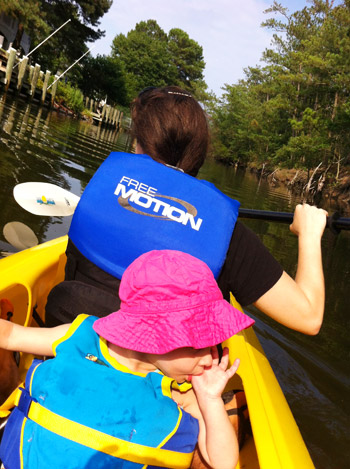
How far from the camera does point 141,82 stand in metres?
54.0

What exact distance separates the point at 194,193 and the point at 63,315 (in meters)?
0.60

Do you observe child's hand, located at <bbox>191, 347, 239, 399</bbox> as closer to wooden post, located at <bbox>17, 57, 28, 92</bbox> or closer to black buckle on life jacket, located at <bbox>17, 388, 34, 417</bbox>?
black buckle on life jacket, located at <bbox>17, 388, 34, 417</bbox>

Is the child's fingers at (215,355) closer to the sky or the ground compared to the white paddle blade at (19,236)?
closer to the sky

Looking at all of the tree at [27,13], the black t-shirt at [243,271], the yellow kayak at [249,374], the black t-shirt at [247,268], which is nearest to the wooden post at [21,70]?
the tree at [27,13]

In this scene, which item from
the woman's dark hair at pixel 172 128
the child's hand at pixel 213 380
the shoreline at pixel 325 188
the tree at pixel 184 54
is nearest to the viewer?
the child's hand at pixel 213 380

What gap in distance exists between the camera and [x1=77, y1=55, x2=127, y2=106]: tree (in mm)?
34469

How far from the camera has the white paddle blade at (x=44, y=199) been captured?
2.47 metres

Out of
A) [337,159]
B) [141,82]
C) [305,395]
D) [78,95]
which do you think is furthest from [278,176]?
[141,82]

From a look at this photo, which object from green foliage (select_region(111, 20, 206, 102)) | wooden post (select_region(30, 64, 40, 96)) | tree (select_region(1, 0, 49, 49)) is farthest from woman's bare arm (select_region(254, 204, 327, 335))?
green foliage (select_region(111, 20, 206, 102))

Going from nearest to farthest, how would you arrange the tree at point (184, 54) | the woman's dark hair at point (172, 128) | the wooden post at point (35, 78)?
the woman's dark hair at point (172, 128)
the wooden post at point (35, 78)
the tree at point (184, 54)

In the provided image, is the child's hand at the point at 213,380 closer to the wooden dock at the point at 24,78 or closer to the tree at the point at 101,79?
the wooden dock at the point at 24,78

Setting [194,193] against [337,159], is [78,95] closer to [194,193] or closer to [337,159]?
[337,159]

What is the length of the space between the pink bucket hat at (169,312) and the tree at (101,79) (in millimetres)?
35987

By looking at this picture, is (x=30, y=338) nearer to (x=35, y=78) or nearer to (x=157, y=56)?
(x=35, y=78)
